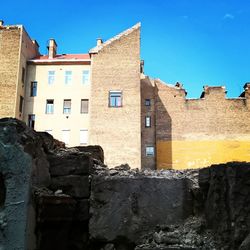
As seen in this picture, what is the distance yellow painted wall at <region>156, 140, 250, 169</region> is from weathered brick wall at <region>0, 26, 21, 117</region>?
13.1m

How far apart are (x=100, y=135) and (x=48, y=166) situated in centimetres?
3074

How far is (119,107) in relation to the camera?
37281 millimetres

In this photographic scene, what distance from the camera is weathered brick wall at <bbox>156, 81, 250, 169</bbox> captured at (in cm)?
3906

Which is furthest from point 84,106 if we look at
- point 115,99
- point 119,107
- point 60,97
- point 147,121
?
point 147,121

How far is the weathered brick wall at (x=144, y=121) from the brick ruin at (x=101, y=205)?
32.2 m

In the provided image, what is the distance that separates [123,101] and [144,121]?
3392 millimetres

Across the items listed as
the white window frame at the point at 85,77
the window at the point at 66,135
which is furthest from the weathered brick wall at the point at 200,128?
the window at the point at 66,135

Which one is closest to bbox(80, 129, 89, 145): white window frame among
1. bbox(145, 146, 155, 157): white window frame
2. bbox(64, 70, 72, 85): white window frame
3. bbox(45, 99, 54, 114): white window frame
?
bbox(45, 99, 54, 114): white window frame

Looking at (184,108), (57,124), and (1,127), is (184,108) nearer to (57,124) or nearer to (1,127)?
(57,124)

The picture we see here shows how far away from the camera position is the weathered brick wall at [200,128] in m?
→ 39.1

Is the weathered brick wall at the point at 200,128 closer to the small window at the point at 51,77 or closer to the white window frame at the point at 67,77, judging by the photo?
the white window frame at the point at 67,77

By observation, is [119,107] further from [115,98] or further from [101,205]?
[101,205]

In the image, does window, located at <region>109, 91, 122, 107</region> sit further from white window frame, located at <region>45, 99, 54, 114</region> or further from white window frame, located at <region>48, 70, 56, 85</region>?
white window frame, located at <region>48, 70, 56, 85</region>

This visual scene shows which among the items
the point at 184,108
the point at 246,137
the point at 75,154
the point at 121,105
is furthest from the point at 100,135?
the point at 75,154
